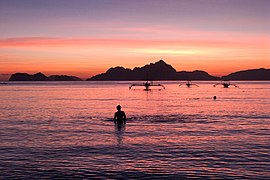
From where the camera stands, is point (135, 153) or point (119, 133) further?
point (119, 133)

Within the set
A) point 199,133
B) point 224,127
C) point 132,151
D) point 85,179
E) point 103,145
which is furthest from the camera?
point 224,127

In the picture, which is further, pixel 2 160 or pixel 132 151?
pixel 132 151

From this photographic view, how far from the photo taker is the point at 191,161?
23.5m

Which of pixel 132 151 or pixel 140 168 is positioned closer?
pixel 140 168

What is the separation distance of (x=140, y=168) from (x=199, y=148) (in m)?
8.28

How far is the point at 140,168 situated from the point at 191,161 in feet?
13.0

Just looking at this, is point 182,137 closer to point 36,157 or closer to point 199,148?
point 199,148

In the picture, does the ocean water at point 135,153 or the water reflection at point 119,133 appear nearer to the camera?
the ocean water at point 135,153

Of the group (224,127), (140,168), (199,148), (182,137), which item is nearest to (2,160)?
(140,168)

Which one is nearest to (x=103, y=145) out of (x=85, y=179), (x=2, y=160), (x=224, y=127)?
(x=2, y=160)

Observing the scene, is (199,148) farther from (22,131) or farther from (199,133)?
(22,131)

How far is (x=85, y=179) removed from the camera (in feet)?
62.3

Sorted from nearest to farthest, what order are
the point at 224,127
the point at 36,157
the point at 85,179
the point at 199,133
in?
the point at 85,179, the point at 36,157, the point at 199,133, the point at 224,127

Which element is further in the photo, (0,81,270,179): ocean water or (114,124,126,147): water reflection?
(114,124,126,147): water reflection
